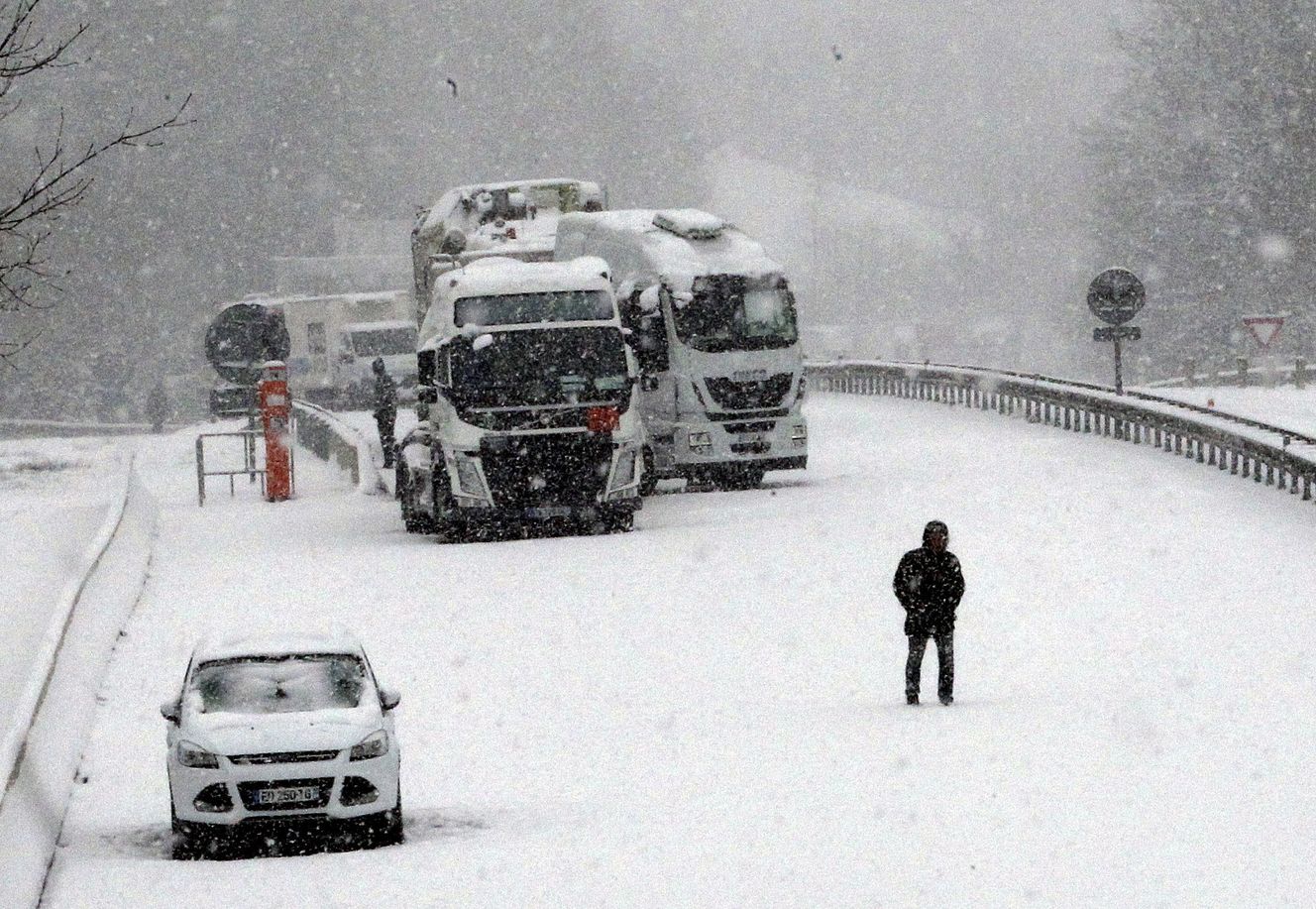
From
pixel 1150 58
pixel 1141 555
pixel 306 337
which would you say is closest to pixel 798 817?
pixel 1141 555

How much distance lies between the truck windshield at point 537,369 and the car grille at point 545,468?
45 cm

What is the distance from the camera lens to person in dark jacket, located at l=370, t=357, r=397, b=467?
118 ft

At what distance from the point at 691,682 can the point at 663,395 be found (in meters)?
14.3

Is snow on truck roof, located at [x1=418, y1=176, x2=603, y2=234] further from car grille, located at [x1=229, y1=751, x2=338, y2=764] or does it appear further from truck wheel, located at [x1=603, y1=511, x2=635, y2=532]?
car grille, located at [x1=229, y1=751, x2=338, y2=764]

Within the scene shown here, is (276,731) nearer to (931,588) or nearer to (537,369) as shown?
(931,588)

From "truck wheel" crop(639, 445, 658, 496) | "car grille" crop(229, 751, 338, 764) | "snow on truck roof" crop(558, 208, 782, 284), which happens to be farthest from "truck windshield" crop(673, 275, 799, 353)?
"car grille" crop(229, 751, 338, 764)

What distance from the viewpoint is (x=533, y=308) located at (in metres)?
26.5

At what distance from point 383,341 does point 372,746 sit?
49876mm

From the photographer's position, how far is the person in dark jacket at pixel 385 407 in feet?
118

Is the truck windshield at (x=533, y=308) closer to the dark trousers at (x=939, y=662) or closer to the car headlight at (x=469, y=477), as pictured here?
the car headlight at (x=469, y=477)

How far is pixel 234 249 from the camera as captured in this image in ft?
304

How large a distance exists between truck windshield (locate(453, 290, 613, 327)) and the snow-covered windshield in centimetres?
3461


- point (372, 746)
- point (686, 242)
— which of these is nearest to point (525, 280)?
point (686, 242)

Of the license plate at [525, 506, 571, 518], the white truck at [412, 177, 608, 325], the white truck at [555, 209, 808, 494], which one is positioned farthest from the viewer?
the white truck at [412, 177, 608, 325]
